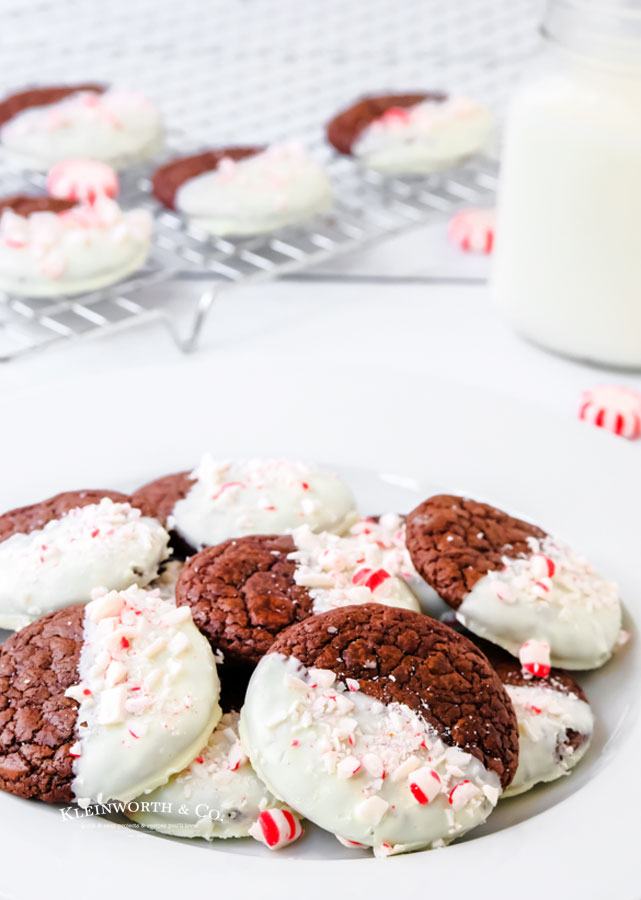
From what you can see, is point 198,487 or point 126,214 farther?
point 126,214

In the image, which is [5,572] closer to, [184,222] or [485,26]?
[184,222]

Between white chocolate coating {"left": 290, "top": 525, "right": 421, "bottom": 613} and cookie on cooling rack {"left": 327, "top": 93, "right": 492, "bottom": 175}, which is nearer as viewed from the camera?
white chocolate coating {"left": 290, "top": 525, "right": 421, "bottom": 613}

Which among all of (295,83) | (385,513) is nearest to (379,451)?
(385,513)

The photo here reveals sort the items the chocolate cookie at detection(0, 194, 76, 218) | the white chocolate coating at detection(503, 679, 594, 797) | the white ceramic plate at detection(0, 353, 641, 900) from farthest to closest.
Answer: the chocolate cookie at detection(0, 194, 76, 218), the white chocolate coating at detection(503, 679, 594, 797), the white ceramic plate at detection(0, 353, 641, 900)

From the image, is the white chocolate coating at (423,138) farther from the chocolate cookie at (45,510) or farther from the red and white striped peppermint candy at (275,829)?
the red and white striped peppermint candy at (275,829)

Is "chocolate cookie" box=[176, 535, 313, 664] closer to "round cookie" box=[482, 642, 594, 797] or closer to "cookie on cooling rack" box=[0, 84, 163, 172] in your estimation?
"round cookie" box=[482, 642, 594, 797]

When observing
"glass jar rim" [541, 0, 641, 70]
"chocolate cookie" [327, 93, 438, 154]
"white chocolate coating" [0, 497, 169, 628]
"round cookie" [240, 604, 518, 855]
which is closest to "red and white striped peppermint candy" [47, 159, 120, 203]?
"chocolate cookie" [327, 93, 438, 154]

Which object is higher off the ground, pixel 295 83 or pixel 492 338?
pixel 295 83

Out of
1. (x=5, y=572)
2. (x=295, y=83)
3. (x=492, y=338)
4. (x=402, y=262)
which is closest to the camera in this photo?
(x=5, y=572)
